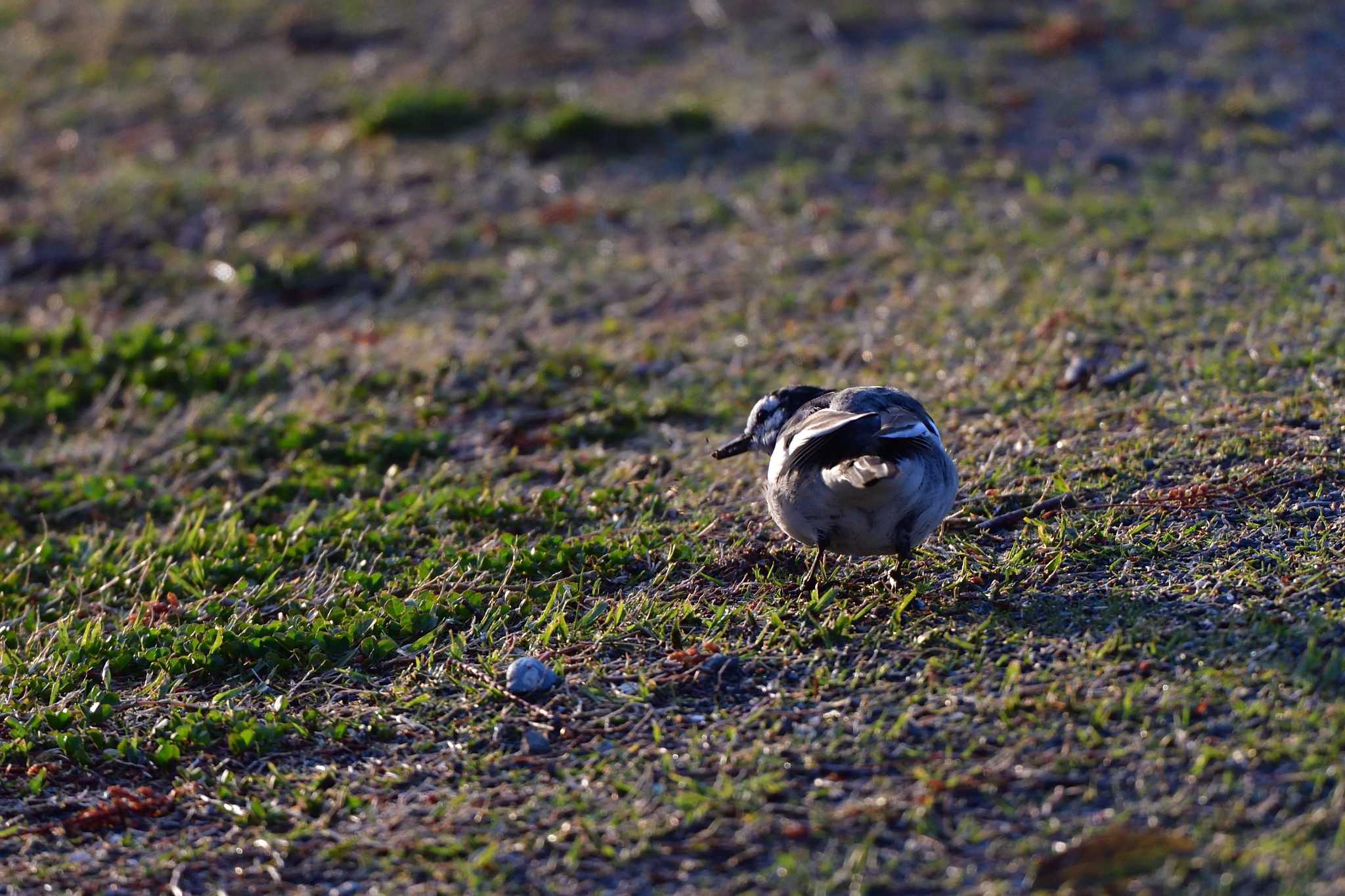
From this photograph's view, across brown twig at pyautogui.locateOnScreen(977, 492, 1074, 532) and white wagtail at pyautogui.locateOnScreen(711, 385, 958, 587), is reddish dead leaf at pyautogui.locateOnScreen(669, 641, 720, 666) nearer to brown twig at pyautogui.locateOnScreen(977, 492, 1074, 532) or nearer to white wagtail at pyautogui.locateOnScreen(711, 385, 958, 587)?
white wagtail at pyautogui.locateOnScreen(711, 385, 958, 587)

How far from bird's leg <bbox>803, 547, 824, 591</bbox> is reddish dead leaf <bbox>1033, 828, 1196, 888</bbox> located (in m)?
1.67

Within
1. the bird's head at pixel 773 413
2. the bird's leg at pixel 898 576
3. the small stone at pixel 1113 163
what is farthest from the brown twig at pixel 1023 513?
the small stone at pixel 1113 163

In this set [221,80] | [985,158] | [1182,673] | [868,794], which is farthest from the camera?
[221,80]

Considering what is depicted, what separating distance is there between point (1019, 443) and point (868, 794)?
2422 mm

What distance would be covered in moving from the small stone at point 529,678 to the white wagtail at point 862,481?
3.16ft

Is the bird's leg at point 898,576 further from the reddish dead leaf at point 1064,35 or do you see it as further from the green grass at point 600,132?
the reddish dead leaf at point 1064,35

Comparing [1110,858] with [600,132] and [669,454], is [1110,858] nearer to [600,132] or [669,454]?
[669,454]

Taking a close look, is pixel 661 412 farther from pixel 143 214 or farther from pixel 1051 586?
pixel 143 214

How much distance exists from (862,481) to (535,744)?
1.26 metres

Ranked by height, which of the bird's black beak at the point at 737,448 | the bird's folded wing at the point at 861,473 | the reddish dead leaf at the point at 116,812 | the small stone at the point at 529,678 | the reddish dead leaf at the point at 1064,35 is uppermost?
the reddish dead leaf at the point at 1064,35

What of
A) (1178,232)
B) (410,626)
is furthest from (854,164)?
(410,626)

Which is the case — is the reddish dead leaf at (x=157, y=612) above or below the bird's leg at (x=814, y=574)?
below

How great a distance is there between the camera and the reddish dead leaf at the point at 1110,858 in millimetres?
3289

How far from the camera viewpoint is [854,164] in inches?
380
